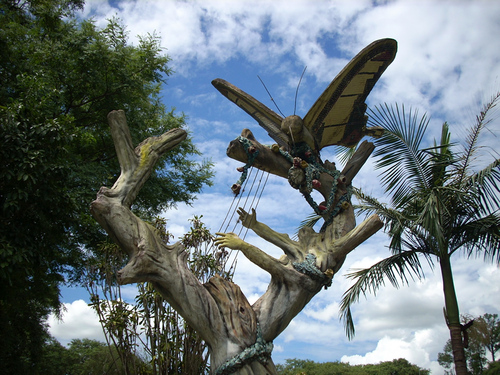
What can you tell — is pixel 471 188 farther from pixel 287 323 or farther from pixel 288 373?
pixel 288 373

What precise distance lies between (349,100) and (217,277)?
3.10 metres

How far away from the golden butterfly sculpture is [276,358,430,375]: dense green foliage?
40.2 feet

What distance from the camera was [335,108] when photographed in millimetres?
6168

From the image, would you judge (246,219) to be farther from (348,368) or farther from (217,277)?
(348,368)

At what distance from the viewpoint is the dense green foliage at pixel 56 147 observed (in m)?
6.18

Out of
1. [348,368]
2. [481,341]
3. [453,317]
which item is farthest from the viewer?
[348,368]

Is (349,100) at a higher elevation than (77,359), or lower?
higher

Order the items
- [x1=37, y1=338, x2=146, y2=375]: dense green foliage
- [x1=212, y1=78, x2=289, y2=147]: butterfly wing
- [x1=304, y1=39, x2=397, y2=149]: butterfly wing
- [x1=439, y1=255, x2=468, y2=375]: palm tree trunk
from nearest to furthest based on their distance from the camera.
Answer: [x1=304, y1=39, x2=397, y2=149]: butterfly wing
[x1=212, y1=78, x2=289, y2=147]: butterfly wing
[x1=439, y1=255, x2=468, y2=375]: palm tree trunk
[x1=37, y1=338, x2=146, y2=375]: dense green foliage

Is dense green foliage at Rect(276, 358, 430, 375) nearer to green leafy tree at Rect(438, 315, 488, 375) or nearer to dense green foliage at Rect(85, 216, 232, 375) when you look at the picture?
green leafy tree at Rect(438, 315, 488, 375)

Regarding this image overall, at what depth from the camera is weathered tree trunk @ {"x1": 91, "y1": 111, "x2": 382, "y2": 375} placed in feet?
14.1

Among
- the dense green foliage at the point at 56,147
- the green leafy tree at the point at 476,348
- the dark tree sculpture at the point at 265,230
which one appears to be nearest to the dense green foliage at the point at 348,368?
the green leafy tree at the point at 476,348

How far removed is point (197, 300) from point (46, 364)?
27.5ft

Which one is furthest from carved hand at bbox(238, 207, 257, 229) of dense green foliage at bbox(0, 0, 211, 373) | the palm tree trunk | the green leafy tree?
the green leafy tree

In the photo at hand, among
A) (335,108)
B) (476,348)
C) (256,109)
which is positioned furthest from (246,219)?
(476,348)
